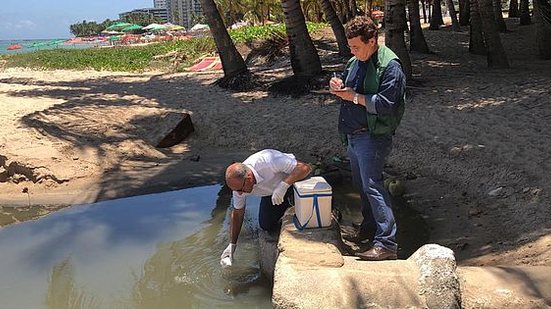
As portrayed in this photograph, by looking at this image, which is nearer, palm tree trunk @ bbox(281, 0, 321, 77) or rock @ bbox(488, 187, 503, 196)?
rock @ bbox(488, 187, 503, 196)

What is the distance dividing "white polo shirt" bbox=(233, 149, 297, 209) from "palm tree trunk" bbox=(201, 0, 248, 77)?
28.3 ft

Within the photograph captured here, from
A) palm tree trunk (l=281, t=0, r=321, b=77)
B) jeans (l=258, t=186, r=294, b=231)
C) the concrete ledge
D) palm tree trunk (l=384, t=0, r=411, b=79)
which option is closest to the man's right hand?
jeans (l=258, t=186, r=294, b=231)

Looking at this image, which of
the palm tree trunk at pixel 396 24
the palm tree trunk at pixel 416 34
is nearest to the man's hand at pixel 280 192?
the palm tree trunk at pixel 396 24

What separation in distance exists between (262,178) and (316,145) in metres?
4.29

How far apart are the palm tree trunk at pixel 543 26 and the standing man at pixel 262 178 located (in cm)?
1044

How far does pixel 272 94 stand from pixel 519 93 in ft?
15.1

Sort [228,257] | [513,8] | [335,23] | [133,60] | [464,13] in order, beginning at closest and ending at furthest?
[228,257] < [335,23] < [133,60] < [464,13] < [513,8]

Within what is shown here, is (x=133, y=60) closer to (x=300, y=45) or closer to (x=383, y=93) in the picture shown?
(x=300, y=45)

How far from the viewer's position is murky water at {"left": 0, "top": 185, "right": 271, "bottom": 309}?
4.76 metres

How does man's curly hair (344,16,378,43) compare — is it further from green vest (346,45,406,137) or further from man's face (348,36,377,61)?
green vest (346,45,406,137)

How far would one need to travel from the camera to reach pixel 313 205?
14.5 ft

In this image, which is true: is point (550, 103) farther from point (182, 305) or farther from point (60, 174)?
point (60, 174)

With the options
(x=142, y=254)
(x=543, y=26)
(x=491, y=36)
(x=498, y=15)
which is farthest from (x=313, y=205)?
(x=498, y=15)

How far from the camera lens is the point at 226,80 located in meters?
13.3
